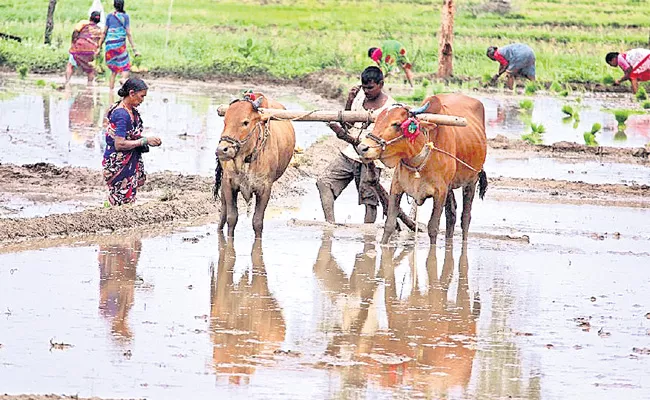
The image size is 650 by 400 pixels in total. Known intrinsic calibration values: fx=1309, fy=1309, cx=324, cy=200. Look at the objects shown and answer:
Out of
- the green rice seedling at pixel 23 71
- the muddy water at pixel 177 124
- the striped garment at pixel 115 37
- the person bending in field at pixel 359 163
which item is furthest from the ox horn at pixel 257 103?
the green rice seedling at pixel 23 71

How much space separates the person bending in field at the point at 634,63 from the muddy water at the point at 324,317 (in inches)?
632

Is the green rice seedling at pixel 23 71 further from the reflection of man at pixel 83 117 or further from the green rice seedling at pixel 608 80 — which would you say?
the green rice seedling at pixel 608 80

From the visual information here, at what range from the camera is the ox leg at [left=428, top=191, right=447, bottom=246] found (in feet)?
37.6

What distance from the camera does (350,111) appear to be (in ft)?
38.9

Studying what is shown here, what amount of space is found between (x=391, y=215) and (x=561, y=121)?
42.1ft

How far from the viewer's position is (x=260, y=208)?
11.6m

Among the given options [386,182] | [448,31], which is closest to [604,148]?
[386,182]

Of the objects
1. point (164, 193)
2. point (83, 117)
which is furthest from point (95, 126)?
point (164, 193)

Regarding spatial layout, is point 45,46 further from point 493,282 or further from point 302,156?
point 493,282

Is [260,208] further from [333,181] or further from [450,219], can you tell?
[450,219]

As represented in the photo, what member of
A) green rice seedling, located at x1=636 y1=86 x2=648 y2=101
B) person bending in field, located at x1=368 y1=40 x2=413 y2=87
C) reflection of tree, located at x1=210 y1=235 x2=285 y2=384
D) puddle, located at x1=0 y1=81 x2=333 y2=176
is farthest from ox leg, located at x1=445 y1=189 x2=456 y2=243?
green rice seedling, located at x1=636 y1=86 x2=648 y2=101

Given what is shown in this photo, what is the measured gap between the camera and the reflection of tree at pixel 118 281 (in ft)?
→ 27.9

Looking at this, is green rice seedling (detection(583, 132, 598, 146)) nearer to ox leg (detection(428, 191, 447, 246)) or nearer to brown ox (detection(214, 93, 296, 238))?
ox leg (detection(428, 191, 447, 246))

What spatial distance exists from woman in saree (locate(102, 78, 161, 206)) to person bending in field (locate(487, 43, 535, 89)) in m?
18.3
